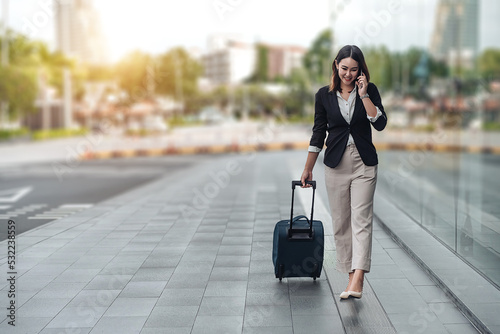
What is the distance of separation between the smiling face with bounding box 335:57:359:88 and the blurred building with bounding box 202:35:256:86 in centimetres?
16775

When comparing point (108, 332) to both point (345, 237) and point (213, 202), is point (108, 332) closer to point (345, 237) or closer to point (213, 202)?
point (345, 237)

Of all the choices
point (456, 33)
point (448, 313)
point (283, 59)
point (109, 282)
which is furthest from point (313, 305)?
point (283, 59)

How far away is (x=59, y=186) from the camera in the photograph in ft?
50.3

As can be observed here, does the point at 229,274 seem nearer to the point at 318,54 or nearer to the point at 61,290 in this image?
the point at 61,290

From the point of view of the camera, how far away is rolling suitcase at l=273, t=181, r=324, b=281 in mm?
5324

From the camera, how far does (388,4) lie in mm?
12750

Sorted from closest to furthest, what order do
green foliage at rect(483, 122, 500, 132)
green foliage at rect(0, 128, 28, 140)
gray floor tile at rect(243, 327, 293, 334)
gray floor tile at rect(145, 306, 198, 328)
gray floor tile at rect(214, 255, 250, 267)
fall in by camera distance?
gray floor tile at rect(243, 327, 293, 334) → gray floor tile at rect(145, 306, 198, 328) → gray floor tile at rect(214, 255, 250, 267) → green foliage at rect(483, 122, 500, 132) → green foliage at rect(0, 128, 28, 140)

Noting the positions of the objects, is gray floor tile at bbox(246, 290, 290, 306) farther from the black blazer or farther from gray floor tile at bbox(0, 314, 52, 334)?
gray floor tile at bbox(0, 314, 52, 334)

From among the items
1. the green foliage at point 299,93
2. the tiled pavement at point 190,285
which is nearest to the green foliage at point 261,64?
the green foliage at point 299,93

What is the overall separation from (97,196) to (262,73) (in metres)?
114

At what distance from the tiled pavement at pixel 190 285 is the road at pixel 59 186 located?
4.31ft

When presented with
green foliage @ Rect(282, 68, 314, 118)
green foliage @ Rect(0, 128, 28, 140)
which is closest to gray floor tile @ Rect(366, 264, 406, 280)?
green foliage @ Rect(0, 128, 28, 140)

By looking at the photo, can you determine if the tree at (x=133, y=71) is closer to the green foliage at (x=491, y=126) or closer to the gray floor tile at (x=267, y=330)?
the green foliage at (x=491, y=126)

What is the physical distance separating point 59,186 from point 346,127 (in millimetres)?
11550
